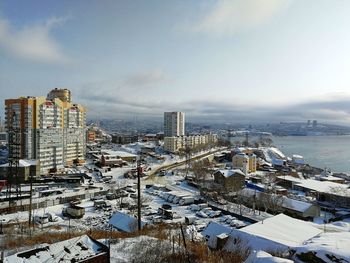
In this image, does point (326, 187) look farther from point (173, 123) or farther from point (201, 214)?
point (173, 123)

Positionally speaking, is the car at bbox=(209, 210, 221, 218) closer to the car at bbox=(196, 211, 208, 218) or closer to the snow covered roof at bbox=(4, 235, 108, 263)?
the car at bbox=(196, 211, 208, 218)

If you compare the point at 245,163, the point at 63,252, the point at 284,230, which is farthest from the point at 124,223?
the point at 245,163

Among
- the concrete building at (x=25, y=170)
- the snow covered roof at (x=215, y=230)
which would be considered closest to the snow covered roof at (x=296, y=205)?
the snow covered roof at (x=215, y=230)

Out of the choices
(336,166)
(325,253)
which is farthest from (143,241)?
(336,166)

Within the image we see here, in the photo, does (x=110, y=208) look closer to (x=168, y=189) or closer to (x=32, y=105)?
(x=168, y=189)

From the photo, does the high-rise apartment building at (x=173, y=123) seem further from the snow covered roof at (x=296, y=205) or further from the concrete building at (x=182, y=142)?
the snow covered roof at (x=296, y=205)

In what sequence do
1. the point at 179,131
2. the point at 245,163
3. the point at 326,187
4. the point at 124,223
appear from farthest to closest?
the point at 179,131 → the point at 245,163 → the point at 326,187 → the point at 124,223

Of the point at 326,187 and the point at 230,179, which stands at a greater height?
the point at 230,179
